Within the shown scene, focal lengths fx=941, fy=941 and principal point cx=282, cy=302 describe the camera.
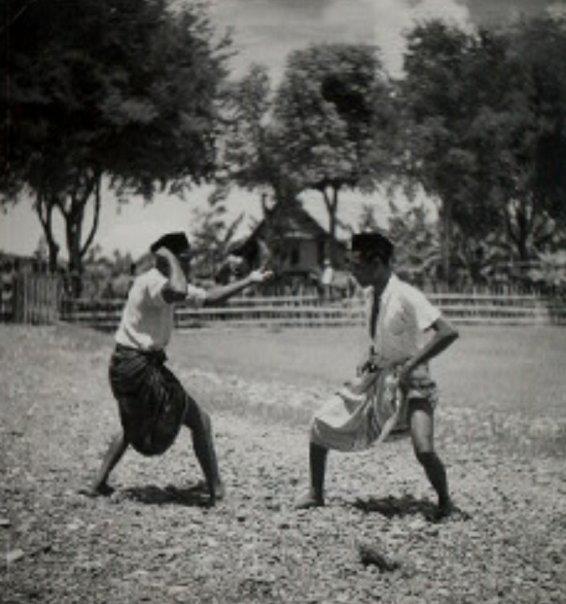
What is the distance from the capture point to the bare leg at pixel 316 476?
206 inches

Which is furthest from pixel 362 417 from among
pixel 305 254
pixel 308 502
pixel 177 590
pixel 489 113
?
pixel 305 254

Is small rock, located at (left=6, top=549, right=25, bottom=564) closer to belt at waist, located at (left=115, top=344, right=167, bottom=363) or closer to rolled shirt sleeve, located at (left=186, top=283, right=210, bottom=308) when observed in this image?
belt at waist, located at (left=115, top=344, right=167, bottom=363)

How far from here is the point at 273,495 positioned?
5500mm

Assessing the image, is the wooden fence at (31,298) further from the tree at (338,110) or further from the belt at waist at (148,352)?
the belt at waist at (148,352)

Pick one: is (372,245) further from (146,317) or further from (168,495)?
(168,495)

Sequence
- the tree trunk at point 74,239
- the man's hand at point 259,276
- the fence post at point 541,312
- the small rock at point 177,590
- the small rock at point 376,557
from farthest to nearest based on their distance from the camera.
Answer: the tree trunk at point 74,239 < the fence post at point 541,312 < the man's hand at point 259,276 < the small rock at point 376,557 < the small rock at point 177,590

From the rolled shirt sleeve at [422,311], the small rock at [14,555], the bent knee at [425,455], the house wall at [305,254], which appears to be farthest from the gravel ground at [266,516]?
the house wall at [305,254]

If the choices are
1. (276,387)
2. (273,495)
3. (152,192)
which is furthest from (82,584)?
(276,387)

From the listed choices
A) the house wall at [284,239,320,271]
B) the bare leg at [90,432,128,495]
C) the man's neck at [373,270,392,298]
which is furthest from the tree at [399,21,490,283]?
the house wall at [284,239,320,271]

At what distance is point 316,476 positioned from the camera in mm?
5262

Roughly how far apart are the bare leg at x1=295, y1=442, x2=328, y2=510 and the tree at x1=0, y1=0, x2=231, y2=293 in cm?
196

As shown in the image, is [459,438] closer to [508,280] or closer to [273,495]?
[273,495]

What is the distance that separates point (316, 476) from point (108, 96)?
3.63 metres

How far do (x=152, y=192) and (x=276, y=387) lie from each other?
10.3 ft
